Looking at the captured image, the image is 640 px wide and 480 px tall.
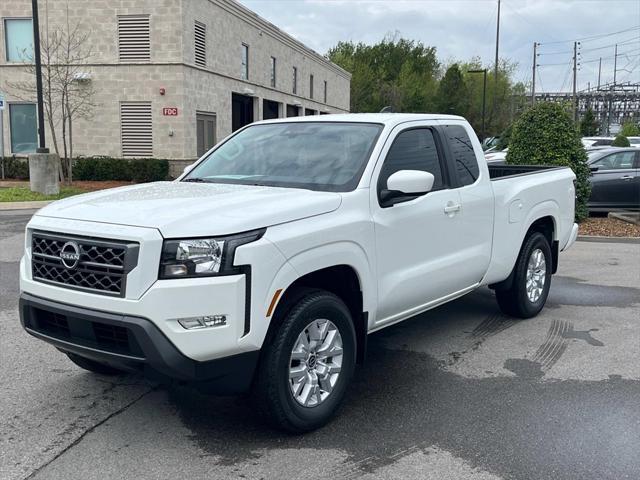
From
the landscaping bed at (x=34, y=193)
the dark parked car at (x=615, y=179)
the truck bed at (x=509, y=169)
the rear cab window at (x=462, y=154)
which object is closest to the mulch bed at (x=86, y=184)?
the landscaping bed at (x=34, y=193)

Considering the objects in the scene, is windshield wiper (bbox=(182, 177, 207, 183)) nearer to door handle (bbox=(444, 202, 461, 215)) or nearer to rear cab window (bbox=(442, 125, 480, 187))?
door handle (bbox=(444, 202, 461, 215))

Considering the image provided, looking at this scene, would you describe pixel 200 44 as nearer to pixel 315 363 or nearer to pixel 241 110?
pixel 241 110

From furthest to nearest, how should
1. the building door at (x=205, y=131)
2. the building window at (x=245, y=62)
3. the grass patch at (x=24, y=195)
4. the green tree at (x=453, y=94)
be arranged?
the green tree at (x=453, y=94), the building window at (x=245, y=62), the building door at (x=205, y=131), the grass patch at (x=24, y=195)

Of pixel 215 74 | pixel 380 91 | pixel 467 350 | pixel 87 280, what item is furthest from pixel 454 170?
pixel 380 91

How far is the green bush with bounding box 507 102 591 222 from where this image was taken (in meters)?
12.6

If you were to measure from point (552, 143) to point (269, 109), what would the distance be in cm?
2800

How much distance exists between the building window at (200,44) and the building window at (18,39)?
246 inches

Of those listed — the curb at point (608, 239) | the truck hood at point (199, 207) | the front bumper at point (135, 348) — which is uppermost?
the truck hood at point (199, 207)

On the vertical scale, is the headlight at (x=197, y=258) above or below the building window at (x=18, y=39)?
below

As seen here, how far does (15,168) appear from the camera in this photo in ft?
81.9

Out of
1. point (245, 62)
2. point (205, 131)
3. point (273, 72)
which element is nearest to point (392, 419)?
point (205, 131)

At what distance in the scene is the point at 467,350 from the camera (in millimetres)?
5633

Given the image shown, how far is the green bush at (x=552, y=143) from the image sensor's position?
12617 mm

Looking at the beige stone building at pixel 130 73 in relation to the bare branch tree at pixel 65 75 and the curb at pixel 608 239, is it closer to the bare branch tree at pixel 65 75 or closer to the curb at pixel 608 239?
the bare branch tree at pixel 65 75
